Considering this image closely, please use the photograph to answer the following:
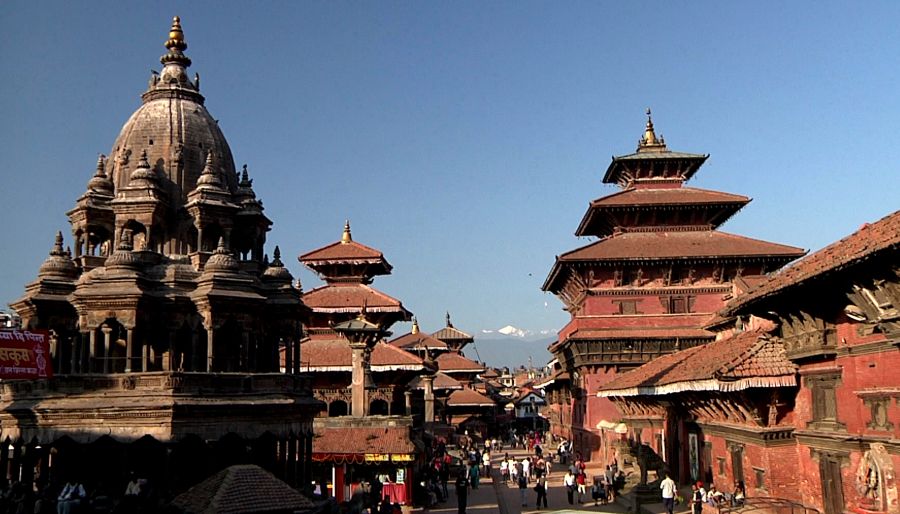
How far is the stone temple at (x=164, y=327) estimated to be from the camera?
21.5 m

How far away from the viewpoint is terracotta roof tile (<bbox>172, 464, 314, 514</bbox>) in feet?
37.3

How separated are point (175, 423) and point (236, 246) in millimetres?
8836

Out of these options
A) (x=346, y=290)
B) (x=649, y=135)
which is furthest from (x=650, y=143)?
(x=346, y=290)

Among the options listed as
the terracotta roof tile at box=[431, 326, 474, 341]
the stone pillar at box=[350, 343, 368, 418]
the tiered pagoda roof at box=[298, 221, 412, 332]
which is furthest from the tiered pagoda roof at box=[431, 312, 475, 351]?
the stone pillar at box=[350, 343, 368, 418]

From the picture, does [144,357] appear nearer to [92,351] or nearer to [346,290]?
[92,351]

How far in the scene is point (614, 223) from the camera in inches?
1754

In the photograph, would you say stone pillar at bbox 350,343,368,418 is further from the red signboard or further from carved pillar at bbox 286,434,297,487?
the red signboard

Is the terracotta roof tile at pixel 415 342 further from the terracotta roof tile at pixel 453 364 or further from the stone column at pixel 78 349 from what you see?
the stone column at pixel 78 349

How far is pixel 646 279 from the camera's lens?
42.0m

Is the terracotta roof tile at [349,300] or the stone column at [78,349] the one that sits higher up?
the terracotta roof tile at [349,300]

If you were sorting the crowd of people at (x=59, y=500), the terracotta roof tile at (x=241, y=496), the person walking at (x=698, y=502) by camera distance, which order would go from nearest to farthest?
the terracotta roof tile at (x=241, y=496) → the crowd of people at (x=59, y=500) → the person walking at (x=698, y=502)

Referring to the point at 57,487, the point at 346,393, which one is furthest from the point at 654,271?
the point at 57,487

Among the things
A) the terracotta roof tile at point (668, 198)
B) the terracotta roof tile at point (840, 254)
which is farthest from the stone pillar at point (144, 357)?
the terracotta roof tile at point (668, 198)

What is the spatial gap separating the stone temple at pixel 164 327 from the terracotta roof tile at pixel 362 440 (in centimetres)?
298
